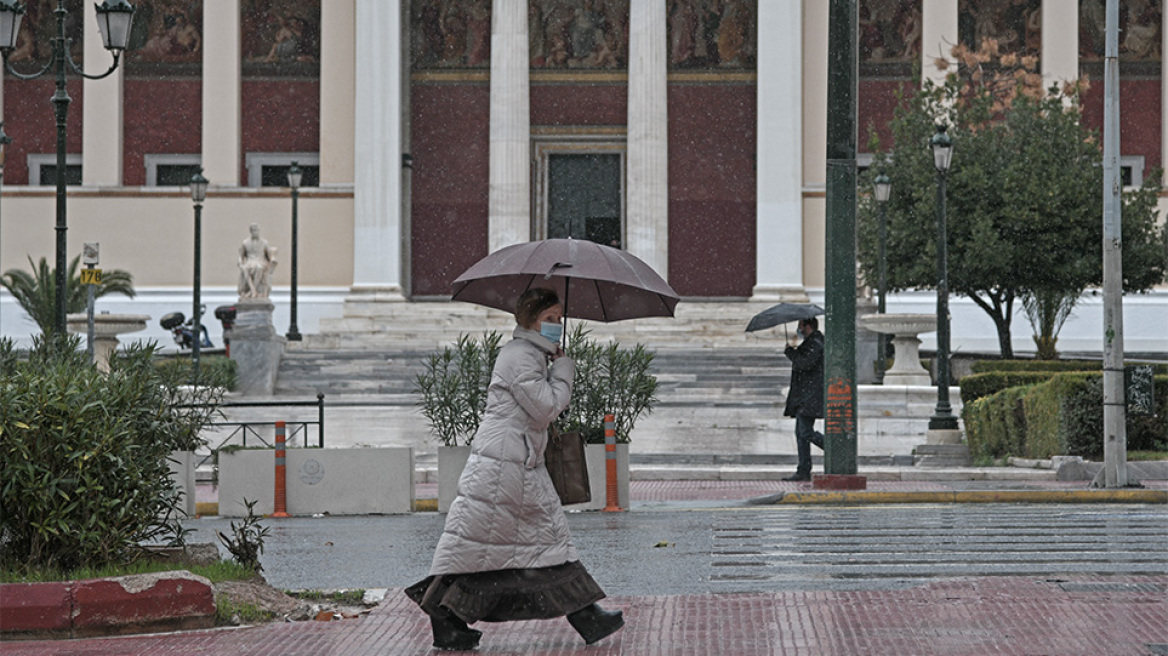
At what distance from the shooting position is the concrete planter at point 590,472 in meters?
16.0

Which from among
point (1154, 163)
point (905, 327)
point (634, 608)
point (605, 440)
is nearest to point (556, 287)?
Answer: point (634, 608)

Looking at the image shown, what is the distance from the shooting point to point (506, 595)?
7.41m

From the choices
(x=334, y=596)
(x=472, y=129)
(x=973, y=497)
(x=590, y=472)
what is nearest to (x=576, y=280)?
(x=334, y=596)

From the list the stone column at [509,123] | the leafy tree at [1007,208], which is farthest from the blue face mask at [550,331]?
the stone column at [509,123]

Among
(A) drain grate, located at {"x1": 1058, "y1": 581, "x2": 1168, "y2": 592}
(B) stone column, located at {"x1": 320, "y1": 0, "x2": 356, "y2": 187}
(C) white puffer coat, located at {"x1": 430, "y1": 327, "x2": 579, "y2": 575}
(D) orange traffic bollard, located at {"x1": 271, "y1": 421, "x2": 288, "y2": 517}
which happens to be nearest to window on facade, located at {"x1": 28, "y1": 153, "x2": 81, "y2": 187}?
(B) stone column, located at {"x1": 320, "y1": 0, "x2": 356, "y2": 187}

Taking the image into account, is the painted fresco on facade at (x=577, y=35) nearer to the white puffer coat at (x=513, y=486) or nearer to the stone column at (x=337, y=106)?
the stone column at (x=337, y=106)

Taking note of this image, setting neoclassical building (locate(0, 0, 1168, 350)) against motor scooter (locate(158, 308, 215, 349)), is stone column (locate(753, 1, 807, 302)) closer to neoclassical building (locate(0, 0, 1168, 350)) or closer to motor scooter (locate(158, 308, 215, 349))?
neoclassical building (locate(0, 0, 1168, 350))

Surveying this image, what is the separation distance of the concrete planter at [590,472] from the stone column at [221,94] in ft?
88.6

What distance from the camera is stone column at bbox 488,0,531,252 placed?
3984cm

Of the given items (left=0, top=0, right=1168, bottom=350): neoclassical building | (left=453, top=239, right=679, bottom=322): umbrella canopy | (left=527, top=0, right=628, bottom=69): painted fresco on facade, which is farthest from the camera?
(left=527, top=0, right=628, bottom=69): painted fresco on facade

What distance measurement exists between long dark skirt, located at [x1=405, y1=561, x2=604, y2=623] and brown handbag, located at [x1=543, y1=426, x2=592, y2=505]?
1.45ft

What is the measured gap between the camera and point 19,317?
40594 mm

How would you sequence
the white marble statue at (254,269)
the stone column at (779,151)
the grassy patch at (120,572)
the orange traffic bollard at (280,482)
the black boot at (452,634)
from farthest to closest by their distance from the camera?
the stone column at (779,151) < the white marble statue at (254,269) < the orange traffic bollard at (280,482) < the grassy patch at (120,572) < the black boot at (452,634)

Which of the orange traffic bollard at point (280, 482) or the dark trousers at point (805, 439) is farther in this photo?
the dark trousers at point (805, 439)
